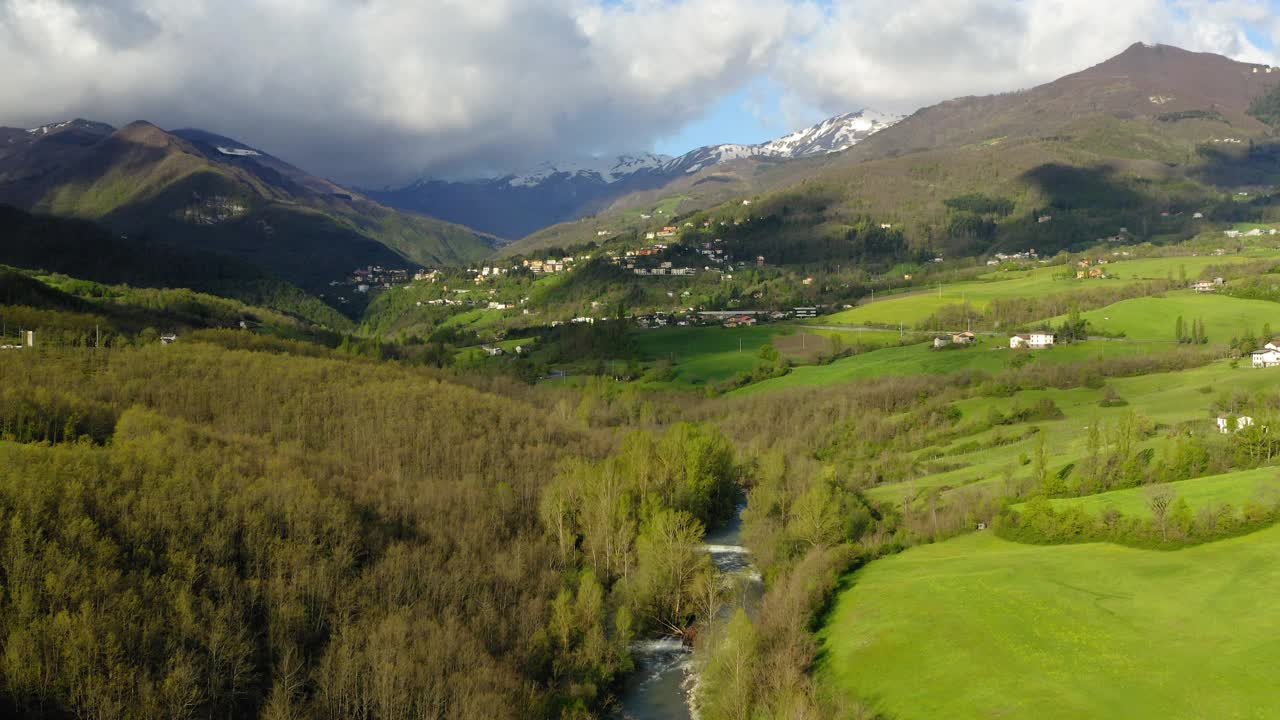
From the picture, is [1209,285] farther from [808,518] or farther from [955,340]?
[808,518]

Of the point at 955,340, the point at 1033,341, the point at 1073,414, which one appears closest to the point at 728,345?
the point at 955,340

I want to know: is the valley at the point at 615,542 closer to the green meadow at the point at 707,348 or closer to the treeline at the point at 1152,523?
the treeline at the point at 1152,523

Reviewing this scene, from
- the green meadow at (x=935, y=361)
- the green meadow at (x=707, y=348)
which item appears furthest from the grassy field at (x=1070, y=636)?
the green meadow at (x=707, y=348)

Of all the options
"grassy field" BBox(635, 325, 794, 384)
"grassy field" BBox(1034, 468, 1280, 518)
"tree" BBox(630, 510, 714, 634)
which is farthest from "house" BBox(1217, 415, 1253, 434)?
"grassy field" BBox(635, 325, 794, 384)

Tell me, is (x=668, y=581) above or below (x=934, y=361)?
below

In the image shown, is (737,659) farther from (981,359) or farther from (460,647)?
(981,359)

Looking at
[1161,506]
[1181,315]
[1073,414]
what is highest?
[1181,315]
